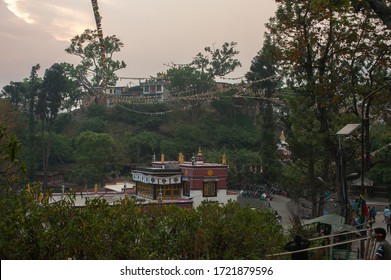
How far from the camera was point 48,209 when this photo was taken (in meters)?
6.88

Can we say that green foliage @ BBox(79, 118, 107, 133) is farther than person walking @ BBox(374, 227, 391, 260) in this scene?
Yes

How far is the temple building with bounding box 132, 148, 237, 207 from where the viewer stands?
1020 inches

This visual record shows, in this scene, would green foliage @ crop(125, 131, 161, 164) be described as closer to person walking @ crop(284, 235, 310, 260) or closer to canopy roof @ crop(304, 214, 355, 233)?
canopy roof @ crop(304, 214, 355, 233)

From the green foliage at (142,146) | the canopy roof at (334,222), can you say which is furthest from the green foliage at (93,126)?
the canopy roof at (334,222)

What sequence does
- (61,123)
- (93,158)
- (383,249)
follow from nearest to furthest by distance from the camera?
1. (383,249)
2. (93,158)
3. (61,123)

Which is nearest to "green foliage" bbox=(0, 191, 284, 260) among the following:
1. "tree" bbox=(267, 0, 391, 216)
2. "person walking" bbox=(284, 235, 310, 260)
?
"person walking" bbox=(284, 235, 310, 260)

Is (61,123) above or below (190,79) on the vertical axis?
below

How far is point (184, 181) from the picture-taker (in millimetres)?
26812

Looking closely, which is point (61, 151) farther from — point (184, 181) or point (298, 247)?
point (298, 247)

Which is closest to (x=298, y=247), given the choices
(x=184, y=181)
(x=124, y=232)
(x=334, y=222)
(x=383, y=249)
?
(x=383, y=249)

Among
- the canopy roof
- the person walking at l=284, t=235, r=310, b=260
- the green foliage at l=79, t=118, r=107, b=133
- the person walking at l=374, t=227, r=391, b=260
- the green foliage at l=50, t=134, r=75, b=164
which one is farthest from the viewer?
the green foliage at l=79, t=118, r=107, b=133

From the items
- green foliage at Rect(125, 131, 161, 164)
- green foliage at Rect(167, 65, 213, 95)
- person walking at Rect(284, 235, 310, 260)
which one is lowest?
person walking at Rect(284, 235, 310, 260)

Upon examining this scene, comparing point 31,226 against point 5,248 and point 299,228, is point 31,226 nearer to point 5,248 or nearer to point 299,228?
point 5,248

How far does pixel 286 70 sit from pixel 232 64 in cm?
3431
